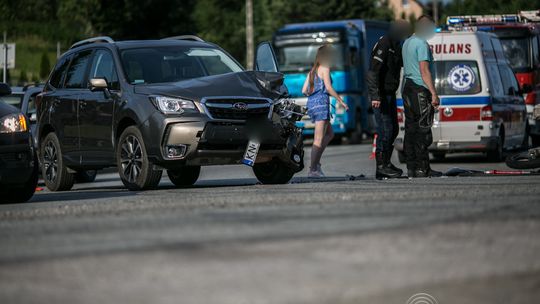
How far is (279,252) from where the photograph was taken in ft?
20.4

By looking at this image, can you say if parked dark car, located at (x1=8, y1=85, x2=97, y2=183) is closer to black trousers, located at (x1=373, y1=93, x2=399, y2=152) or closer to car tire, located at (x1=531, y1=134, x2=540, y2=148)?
black trousers, located at (x1=373, y1=93, x2=399, y2=152)

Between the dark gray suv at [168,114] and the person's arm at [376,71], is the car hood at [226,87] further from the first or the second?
the person's arm at [376,71]

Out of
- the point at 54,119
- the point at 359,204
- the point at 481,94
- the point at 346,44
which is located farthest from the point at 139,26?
the point at 359,204

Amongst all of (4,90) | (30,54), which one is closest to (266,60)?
(4,90)

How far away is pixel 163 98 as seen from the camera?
43.5ft

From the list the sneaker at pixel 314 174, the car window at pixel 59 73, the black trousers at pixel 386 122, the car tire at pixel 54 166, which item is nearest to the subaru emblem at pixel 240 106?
the black trousers at pixel 386 122

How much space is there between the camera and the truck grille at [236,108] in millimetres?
13289

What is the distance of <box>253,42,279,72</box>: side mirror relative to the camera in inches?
591

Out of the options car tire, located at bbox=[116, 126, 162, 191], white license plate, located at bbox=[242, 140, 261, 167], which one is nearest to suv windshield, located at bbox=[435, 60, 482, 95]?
white license plate, located at bbox=[242, 140, 261, 167]

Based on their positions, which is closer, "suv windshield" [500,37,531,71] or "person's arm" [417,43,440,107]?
"person's arm" [417,43,440,107]

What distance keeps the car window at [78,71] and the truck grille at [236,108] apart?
7.99ft

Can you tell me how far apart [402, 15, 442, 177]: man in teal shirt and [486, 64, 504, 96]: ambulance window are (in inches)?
299

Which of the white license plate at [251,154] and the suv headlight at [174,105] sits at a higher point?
the suv headlight at [174,105]

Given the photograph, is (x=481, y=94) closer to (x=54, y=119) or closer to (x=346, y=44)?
(x=54, y=119)
